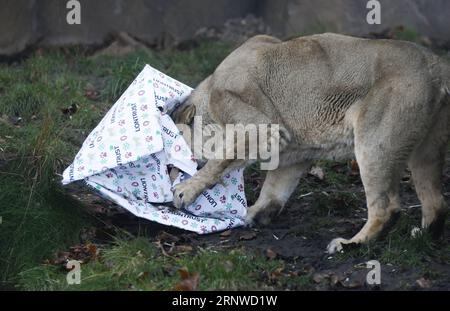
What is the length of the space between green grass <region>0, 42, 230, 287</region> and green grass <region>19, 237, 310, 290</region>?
0.45 m

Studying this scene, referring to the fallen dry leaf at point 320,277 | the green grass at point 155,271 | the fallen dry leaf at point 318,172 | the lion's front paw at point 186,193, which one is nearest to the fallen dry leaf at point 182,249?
the green grass at point 155,271

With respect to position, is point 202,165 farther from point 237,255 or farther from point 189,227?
point 237,255

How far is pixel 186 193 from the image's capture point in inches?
276

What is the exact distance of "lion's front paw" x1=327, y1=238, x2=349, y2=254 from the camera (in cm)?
659

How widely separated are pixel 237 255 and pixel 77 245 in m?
1.32

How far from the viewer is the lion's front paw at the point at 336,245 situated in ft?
21.6

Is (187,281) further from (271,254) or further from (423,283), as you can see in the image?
(423,283)

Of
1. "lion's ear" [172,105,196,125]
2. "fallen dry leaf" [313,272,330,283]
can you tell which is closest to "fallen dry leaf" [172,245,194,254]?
"fallen dry leaf" [313,272,330,283]

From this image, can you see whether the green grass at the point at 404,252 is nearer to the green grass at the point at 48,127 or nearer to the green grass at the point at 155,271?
the green grass at the point at 155,271

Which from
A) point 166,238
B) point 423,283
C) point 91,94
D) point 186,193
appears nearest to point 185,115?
point 186,193

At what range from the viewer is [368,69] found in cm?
681

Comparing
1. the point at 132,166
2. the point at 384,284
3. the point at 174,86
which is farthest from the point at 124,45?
the point at 384,284

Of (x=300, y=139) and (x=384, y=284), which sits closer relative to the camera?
(x=384, y=284)

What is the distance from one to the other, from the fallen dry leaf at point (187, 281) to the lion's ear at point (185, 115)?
1.75 metres
